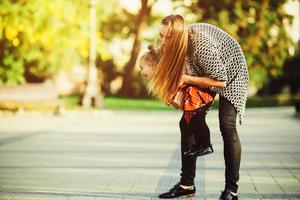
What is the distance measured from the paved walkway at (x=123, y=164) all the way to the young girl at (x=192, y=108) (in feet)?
1.52

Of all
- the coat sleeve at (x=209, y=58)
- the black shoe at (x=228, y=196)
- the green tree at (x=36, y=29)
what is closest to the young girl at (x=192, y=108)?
the coat sleeve at (x=209, y=58)

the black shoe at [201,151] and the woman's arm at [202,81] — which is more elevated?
the woman's arm at [202,81]

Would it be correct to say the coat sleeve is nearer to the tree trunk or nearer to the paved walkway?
the paved walkway

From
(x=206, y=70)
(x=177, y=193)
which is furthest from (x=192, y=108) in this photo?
(x=177, y=193)

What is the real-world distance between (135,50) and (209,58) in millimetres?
31388

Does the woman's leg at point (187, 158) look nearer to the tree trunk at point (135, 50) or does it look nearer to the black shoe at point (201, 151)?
the black shoe at point (201, 151)

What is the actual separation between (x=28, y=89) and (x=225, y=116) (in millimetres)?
15533

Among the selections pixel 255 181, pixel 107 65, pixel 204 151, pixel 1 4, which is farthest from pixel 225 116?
pixel 107 65

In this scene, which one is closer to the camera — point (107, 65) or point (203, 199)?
point (203, 199)

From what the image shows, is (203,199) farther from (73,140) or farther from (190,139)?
(73,140)

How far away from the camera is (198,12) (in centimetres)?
3059

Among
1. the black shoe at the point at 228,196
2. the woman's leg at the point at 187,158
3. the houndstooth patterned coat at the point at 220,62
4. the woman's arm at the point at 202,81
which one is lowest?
the black shoe at the point at 228,196

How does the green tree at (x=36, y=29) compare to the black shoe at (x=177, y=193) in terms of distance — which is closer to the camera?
the black shoe at (x=177, y=193)

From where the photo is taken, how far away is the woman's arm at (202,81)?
5.06m
